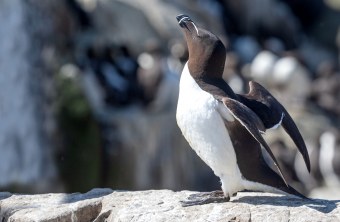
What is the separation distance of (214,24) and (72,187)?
9.69m

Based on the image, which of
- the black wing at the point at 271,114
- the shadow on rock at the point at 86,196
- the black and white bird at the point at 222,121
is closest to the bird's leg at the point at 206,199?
the black and white bird at the point at 222,121

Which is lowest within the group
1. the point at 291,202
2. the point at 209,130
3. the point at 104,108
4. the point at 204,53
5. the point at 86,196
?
the point at 291,202

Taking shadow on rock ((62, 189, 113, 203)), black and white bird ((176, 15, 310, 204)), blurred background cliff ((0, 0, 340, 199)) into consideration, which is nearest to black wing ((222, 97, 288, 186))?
black and white bird ((176, 15, 310, 204))

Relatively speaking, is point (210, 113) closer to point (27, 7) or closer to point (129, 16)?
point (27, 7)

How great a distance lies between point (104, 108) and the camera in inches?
600

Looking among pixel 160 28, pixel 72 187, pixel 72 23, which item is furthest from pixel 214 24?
pixel 72 187

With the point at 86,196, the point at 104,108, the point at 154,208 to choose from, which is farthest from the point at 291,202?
the point at 104,108

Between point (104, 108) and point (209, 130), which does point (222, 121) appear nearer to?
point (209, 130)

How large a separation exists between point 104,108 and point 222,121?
33.1 ft

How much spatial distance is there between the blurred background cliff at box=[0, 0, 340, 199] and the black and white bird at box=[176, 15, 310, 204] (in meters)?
8.54

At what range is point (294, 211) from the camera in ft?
17.1

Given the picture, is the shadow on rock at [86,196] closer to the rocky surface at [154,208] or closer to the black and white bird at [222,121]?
the rocky surface at [154,208]

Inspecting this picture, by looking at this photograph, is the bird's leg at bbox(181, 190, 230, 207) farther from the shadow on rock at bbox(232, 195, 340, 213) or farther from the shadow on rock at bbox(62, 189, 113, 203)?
the shadow on rock at bbox(62, 189, 113, 203)

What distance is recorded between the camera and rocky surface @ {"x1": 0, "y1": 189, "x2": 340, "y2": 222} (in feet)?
Result: 17.0
